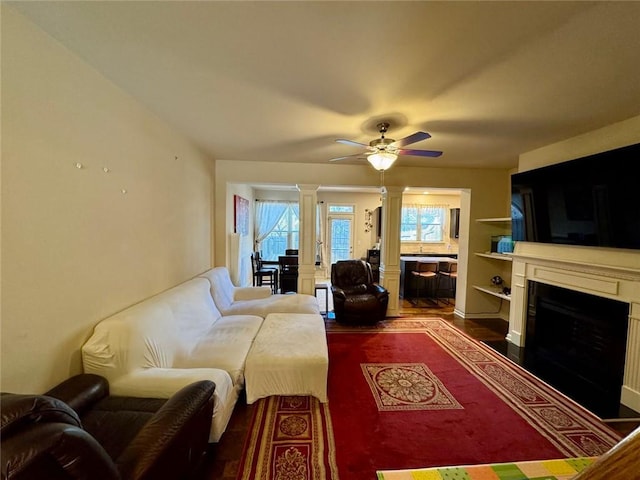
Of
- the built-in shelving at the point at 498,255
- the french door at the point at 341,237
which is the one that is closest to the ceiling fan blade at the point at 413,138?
the built-in shelving at the point at 498,255

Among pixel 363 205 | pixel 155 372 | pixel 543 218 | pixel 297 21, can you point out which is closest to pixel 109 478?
pixel 155 372

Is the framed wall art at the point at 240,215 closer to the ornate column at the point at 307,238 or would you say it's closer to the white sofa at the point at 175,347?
the ornate column at the point at 307,238

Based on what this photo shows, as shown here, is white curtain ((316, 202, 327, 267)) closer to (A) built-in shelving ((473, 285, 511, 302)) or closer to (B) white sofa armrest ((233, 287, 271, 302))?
(B) white sofa armrest ((233, 287, 271, 302))

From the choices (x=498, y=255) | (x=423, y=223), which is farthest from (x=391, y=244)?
(x=423, y=223)

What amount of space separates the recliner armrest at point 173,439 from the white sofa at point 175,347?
25cm

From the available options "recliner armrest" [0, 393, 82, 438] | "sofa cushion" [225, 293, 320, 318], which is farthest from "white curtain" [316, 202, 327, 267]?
"recliner armrest" [0, 393, 82, 438]

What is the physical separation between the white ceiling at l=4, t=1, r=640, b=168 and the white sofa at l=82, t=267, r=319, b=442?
1690mm

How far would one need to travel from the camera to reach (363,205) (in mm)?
7648

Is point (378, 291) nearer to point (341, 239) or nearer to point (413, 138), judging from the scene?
point (413, 138)

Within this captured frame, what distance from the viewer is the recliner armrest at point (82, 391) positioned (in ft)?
4.73

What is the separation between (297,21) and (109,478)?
2.01 metres

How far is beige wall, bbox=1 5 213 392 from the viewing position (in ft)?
4.25

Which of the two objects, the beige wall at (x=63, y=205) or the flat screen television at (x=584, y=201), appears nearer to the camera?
the beige wall at (x=63, y=205)

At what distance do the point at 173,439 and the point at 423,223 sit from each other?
6868mm
